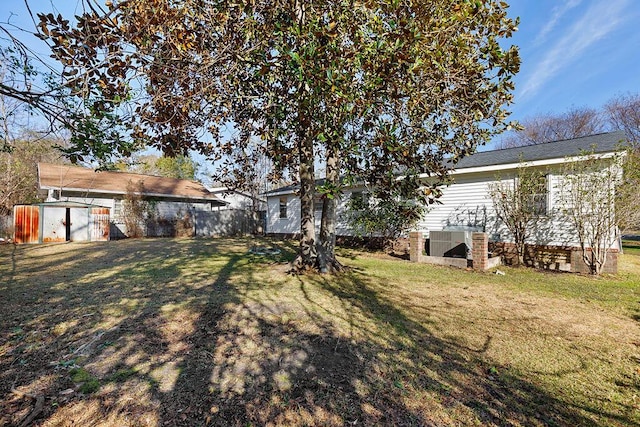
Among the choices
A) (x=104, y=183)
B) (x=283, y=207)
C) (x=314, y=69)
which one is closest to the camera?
(x=314, y=69)

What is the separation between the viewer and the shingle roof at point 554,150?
8227mm

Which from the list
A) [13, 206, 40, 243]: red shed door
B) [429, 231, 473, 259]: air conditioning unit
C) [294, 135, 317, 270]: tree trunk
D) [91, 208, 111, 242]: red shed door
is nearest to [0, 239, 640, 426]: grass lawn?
[294, 135, 317, 270]: tree trunk

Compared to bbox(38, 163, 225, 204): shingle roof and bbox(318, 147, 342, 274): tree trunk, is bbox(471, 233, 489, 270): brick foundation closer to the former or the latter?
bbox(318, 147, 342, 274): tree trunk

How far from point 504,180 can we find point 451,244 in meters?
2.80

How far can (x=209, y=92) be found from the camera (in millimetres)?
5207

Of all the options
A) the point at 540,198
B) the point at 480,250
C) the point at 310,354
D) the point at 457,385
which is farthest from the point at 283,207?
the point at 457,385

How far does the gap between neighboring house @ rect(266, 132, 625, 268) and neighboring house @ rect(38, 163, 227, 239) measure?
12603 mm

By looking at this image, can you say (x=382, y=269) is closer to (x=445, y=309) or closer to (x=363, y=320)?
(x=445, y=309)

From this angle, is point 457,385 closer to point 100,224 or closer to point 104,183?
point 100,224

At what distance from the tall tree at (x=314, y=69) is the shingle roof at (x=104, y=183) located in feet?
50.7

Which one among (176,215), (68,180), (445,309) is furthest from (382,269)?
(68,180)

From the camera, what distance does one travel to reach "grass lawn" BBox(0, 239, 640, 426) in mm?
2418

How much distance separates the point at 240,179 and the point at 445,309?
6872mm

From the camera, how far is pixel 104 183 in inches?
731
